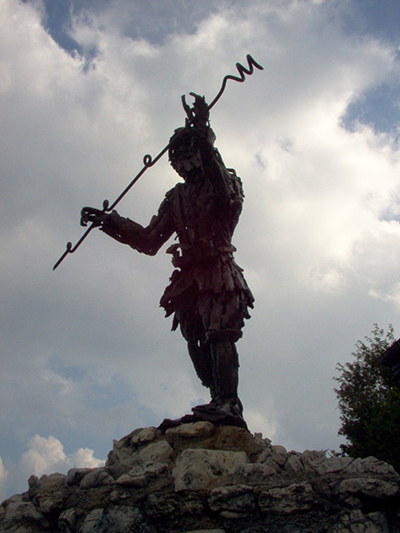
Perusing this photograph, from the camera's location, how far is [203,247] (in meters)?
5.09

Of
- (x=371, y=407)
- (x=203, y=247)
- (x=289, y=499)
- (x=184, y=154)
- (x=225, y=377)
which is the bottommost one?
(x=289, y=499)

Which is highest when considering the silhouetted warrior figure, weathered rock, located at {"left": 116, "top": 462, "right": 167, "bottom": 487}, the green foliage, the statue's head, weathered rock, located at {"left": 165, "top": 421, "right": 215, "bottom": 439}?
the green foliage

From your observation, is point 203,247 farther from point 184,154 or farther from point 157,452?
point 157,452

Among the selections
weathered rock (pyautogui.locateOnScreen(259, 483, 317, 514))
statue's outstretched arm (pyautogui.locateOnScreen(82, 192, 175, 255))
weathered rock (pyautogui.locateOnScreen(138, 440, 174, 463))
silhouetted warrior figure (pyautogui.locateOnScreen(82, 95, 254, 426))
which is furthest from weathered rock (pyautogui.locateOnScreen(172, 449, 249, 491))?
statue's outstretched arm (pyautogui.locateOnScreen(82, 192, 175, 255))

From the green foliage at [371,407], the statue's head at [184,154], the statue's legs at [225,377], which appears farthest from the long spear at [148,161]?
the green foliage at [371,407]

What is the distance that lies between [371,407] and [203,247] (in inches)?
528

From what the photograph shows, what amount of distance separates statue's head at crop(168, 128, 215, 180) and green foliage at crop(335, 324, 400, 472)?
8788 mm

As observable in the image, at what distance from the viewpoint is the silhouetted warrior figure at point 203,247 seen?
4719 mm

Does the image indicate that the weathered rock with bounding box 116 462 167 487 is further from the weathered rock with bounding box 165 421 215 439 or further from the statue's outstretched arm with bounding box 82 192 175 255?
the statue's outstretched arm with bounding box 82 192 175 255

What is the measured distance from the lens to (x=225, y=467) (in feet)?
11.8

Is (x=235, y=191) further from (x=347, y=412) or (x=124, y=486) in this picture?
(x=347, y=412)

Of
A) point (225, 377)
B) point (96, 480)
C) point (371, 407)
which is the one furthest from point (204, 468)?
point (371, 407)

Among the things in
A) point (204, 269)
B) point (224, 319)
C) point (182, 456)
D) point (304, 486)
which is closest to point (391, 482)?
point (304, 486)

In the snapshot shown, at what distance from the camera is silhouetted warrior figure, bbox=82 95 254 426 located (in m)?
4.72
